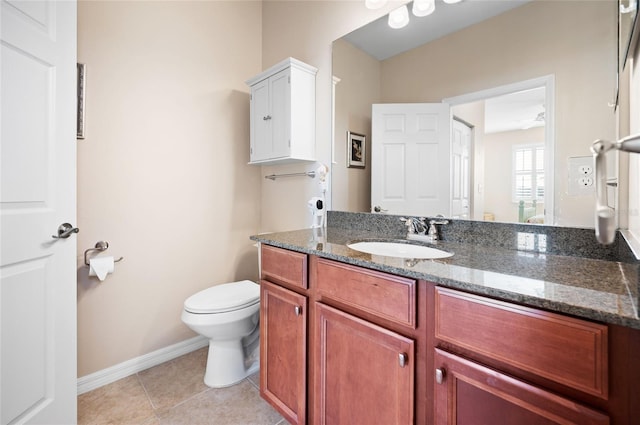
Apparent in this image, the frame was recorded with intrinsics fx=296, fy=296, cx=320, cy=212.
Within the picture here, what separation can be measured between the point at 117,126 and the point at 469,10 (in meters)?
1.99

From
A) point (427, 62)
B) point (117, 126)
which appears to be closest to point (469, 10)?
point (427, 62)

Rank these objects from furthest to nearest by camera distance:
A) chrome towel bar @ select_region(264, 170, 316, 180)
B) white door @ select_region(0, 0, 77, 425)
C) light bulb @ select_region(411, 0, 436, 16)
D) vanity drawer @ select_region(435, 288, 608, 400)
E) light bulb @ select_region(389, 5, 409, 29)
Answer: chrome towel bar @ select_region(264, 170, 316, 180) < light bulb @ select_region(389, 5, 409, 29) < light bulb @ select_region(411, 0, 436, 16) < white door @ select_region(0, 0, 77, 425) < vanity drawer @ select_region(435, 288, 608, 400)

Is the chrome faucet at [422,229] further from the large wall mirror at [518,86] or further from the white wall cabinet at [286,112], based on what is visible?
the white wall cabinet at [286,112]

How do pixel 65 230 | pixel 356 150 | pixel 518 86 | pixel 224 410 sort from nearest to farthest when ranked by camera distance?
pixel 518 86 < pixel 65 230 < pixel 224 410 < pixel 356 150

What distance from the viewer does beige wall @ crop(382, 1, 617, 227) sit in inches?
40.0

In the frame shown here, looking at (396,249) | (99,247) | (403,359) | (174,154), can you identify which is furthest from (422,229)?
(99,247)

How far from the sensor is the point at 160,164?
1962 millimetres

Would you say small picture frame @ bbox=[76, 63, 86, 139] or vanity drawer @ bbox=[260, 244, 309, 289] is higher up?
small picture frame @ bbox=[76, 63, 86, 139]

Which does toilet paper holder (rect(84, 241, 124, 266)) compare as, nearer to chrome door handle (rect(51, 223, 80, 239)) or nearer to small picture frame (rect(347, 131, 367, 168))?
chrome door handle (rect(51, 223, 80, 239))

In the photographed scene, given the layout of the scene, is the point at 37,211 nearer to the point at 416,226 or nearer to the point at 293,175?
the point at 293,175

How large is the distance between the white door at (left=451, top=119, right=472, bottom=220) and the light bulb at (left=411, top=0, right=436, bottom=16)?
0.58 m

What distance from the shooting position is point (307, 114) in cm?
198

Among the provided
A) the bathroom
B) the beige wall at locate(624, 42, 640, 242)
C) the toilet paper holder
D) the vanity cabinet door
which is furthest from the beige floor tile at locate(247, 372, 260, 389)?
the beige wall at locate(624, 42, 640, 242)

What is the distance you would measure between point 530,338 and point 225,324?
1427mm
